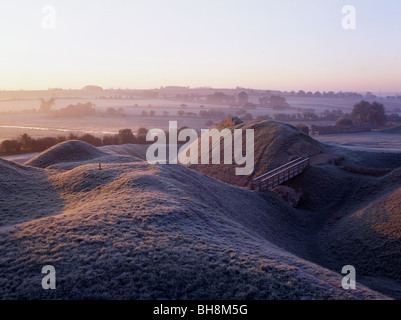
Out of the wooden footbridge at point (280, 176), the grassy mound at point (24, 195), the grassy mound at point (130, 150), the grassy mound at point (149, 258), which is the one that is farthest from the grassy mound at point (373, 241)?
the grassy mound at point (130, 150)

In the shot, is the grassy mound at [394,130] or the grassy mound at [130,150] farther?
the grassy mound at [394,130]

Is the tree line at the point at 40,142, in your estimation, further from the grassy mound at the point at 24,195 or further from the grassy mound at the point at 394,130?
the grassy mound at the point at 394,130

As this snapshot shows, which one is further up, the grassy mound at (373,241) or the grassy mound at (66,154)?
A: the grassy mound at (66,154)

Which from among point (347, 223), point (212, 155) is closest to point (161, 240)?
point (347, 223)

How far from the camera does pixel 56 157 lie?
33219 millimetres

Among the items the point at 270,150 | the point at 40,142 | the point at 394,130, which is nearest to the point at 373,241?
the point at 270,150

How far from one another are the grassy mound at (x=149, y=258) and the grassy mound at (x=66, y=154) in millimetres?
17297

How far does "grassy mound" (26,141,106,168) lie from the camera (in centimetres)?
3247

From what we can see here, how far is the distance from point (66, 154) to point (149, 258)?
90.4 ft

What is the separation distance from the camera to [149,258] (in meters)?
9.77

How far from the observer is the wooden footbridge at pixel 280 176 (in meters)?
26.3

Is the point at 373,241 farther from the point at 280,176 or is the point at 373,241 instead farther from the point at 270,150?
the point at 270,150

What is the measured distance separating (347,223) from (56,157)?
28.1 meters

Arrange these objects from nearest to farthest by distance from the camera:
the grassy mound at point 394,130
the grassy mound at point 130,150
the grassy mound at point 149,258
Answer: the grassy mound at point 149,258
the grassy mound at point 130,150
the grassy mound at point 394,130
